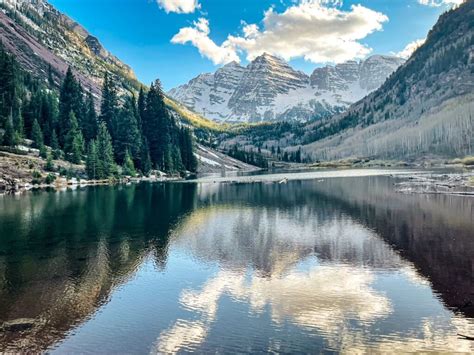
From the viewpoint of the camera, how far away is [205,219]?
193 ft

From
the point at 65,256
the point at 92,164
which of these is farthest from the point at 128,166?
the point at 65,256

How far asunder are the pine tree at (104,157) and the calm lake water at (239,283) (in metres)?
72.2

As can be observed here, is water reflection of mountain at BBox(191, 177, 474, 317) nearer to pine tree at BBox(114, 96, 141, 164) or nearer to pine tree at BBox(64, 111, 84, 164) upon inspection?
pine tree at BBox(64, 111, 84, 164)

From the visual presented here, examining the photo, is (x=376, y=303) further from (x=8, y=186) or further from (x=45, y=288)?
(x=8, y=186)

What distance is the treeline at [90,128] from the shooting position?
12331 centimetres

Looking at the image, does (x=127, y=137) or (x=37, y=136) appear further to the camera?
(x=127, y=137)

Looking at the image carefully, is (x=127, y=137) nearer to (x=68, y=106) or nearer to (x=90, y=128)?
(x=90, y=128)

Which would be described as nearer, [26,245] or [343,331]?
[343,331]

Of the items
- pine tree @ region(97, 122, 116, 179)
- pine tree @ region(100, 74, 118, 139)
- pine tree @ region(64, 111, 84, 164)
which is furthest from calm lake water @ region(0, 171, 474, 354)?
pine tree @ region(100, 74, 118, 139)

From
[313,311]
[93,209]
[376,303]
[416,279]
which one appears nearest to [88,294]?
[313,311]

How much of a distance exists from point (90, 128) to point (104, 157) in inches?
864

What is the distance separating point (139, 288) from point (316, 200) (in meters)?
55.0

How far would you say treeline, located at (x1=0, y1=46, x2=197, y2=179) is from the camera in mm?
123312

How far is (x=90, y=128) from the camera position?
147875 millimetres
